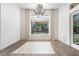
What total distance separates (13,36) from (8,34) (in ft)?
1.97

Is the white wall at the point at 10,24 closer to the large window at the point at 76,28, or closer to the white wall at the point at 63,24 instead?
the white wall at the point at 63,24

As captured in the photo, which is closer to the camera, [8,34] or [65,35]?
[8,34]

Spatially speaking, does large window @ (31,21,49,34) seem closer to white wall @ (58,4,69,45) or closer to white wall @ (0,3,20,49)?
white wall @ (0,3,20,49)

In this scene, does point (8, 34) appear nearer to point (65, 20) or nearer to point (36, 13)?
point (36, 13)

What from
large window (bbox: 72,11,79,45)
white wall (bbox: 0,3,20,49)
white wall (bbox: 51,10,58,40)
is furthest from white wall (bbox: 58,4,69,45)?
white wall (bbox: 0,3,20,49)

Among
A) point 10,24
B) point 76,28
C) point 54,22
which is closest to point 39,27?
point 76,28

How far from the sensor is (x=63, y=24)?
6711 mm

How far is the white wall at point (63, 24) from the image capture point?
20.6ft

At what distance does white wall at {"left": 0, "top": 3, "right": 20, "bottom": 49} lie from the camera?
4.98 m

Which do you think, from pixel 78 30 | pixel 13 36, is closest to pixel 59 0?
pixel 78 30

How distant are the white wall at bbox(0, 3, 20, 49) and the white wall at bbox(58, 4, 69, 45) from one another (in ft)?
6.72

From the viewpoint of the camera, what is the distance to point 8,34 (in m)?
5.54

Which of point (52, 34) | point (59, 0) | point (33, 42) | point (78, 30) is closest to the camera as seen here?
point (59, 0)

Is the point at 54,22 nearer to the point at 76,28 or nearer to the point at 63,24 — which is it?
the point at 63,24
